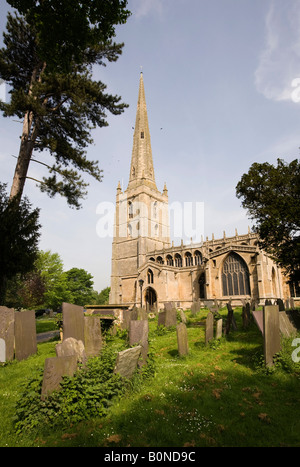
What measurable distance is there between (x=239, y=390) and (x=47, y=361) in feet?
11.6

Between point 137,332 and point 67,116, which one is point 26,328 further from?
point 67,116

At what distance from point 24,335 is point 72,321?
9.40 feet

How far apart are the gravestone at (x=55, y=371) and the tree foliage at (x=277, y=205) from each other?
804cm

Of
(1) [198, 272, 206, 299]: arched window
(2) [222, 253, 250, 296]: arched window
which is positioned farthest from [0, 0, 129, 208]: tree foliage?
(1) [198, 272, 206, 299]: arched window

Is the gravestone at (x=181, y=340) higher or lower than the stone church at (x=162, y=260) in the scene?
lower

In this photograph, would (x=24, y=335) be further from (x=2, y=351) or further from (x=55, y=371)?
(x=55, y=371)

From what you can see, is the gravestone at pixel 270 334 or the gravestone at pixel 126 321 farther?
the gravestone at pixel 126 321

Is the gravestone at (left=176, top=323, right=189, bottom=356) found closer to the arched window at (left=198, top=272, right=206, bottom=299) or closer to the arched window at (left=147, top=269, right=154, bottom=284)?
the arched window at (left=147, top=269, right=154, bottom=284)

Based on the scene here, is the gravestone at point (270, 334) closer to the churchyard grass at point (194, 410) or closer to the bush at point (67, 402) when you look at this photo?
the churchyard grass at point (194, 410)

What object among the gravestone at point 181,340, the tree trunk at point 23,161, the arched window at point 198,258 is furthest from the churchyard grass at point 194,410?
the arched window at point 198,258

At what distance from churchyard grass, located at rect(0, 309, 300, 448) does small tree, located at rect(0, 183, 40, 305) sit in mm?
4644

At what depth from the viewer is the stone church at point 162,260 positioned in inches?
1146

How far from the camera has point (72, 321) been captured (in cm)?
685

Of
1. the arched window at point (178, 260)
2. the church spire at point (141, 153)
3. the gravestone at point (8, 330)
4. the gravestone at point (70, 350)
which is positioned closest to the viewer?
the gravestone at point (70, 350)
